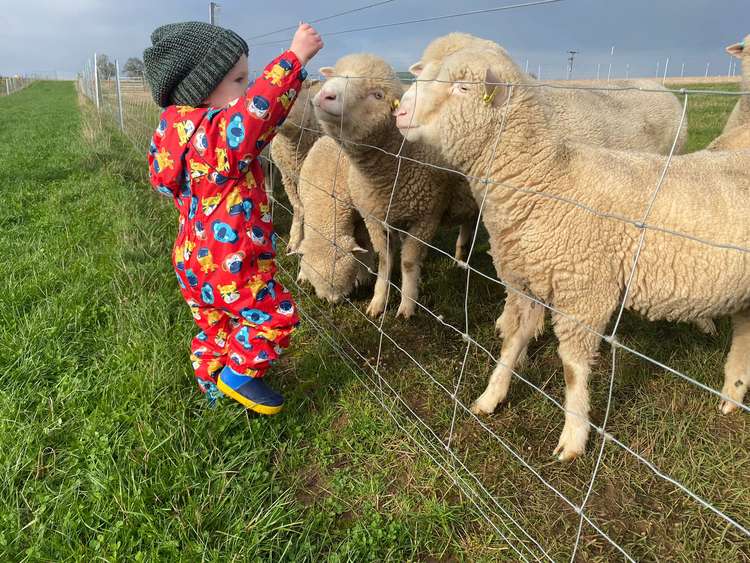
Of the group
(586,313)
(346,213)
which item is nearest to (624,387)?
(586,313)

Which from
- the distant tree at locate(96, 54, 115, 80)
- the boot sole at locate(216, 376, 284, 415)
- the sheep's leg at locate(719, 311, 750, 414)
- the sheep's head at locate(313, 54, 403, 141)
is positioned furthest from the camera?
the distant tree at locate(96, 54, 115, 80)

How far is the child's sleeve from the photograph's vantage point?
174cm

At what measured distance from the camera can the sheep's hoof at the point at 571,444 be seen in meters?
2.20

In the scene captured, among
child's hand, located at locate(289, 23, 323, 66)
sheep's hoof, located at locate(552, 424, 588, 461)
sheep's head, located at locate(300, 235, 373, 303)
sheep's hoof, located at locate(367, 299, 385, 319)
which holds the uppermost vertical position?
child's hand, located at locate(289, 23, 323, 66)

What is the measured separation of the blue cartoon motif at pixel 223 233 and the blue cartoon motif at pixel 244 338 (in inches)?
15.1

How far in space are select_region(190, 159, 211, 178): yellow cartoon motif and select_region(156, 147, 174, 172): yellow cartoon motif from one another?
11cm

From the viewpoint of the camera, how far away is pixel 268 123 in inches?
70.1

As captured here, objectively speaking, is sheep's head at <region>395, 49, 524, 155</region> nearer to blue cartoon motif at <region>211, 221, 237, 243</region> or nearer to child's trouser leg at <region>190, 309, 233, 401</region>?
blue cartoon motif at <region>211, 221, 237, 243</region>

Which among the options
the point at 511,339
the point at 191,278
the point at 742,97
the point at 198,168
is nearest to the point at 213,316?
the point at 191,278

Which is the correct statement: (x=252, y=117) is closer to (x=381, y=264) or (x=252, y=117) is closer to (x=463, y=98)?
(x=463, y=98)

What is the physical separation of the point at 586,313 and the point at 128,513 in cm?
183

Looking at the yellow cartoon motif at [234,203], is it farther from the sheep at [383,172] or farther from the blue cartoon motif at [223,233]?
the sheep at [383,172]

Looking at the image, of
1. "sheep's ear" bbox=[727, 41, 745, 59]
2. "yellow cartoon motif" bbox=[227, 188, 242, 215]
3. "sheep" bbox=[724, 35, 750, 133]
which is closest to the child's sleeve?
"yellow cartoon motif" bbox=[227, 188, 242, 215]

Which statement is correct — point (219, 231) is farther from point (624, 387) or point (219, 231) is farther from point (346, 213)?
point (624, 387)
